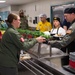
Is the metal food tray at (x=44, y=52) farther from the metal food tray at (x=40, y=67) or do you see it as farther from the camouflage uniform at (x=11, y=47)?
the camouflage uniform at (x=11, y=47)

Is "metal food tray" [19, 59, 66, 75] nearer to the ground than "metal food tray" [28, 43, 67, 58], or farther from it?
nearer to the ground

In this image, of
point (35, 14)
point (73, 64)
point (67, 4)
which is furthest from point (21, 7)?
point (73, 64)

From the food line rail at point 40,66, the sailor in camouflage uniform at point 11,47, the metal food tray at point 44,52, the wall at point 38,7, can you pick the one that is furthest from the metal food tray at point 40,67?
the wall at point 38,7

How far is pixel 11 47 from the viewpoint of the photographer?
6.77 ft

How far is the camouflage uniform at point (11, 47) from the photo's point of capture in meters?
2.03

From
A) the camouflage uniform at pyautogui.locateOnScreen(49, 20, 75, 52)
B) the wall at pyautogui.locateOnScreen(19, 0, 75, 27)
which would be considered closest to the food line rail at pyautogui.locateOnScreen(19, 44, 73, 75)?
the camouflage uniform at pyautogui.locateOnScreen(49, 20, 75, 52)

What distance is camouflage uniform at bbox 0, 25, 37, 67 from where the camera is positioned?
203 cm

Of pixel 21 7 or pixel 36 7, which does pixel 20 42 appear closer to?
pixel 36 7

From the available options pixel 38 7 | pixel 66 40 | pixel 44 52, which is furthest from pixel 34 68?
pixel 38 7

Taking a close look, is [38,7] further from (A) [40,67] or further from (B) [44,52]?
(A) [40,67]

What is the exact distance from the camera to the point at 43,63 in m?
2.15

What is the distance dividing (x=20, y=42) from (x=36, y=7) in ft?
22.8

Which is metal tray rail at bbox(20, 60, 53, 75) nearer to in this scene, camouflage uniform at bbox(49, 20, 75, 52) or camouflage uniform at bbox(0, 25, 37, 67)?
camouflage uniform at bbox(0, 25, 37, 67)

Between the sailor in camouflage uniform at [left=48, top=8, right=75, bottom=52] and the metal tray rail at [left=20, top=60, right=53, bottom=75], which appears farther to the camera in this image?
the sailor in camouflage uniform at [left=48, top=8, right=75, bottom=52]
